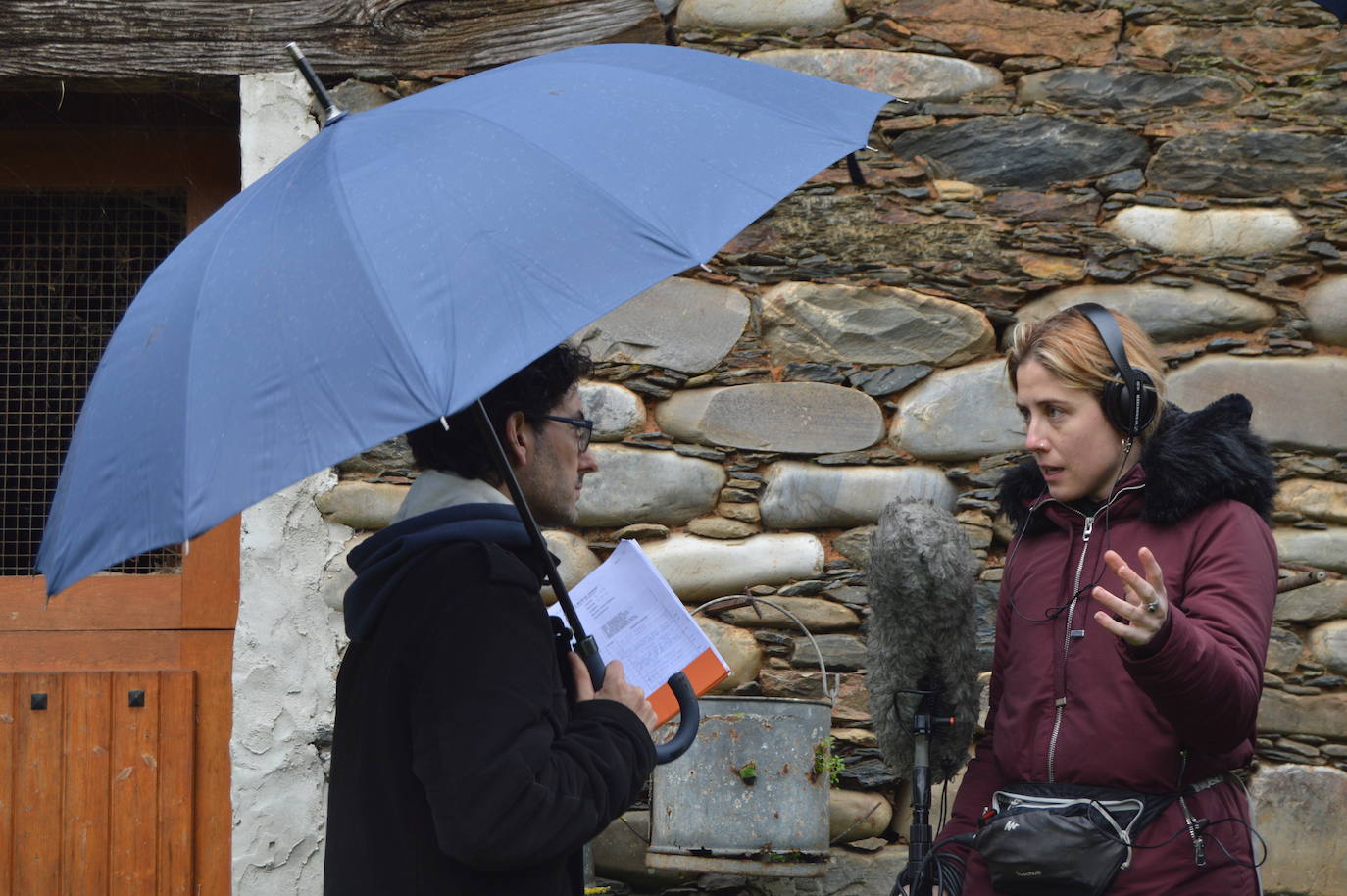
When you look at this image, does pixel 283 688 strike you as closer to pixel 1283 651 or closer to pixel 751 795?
pixel 751 795

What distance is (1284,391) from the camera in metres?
3.46

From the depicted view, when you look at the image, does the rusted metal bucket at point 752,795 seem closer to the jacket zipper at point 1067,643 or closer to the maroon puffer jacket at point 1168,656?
the maroon puffer jacket at point 1168,656

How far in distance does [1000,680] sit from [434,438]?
43.7 inches

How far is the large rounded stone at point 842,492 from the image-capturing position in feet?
11.6

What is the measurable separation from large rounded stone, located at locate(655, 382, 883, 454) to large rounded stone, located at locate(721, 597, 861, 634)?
0.40 metres

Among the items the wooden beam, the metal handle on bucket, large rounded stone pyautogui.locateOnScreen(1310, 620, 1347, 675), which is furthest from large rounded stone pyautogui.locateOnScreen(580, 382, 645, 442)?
large rounded stone pyautogui.locateOnScreen(1310, 620, 1347, 675)

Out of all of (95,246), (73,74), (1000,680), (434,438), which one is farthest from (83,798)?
(1000,680)

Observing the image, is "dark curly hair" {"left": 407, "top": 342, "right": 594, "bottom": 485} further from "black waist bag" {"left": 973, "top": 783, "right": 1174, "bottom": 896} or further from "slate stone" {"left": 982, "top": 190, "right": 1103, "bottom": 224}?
"slate stone" {"left": 982, "top": 190, "right": 1103, "bottom": 224}

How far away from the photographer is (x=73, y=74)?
363 cm

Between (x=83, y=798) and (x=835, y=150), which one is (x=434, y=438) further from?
(x=83, y=798)

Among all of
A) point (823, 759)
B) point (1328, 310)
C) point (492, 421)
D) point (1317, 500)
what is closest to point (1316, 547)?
point (1317, 500)

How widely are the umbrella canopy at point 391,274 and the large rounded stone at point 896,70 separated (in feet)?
5.89

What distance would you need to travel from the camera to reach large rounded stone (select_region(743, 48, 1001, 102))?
3617mm

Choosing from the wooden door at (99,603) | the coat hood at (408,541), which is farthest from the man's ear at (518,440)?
the wooden door at (99,603)
